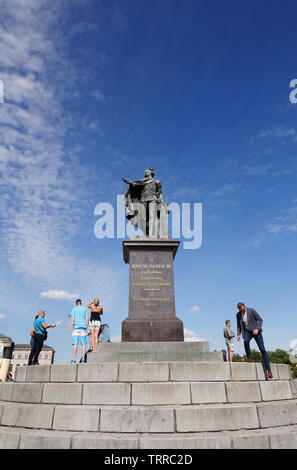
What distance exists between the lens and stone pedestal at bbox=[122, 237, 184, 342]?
27.8ft

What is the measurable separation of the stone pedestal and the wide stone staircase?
269 cm

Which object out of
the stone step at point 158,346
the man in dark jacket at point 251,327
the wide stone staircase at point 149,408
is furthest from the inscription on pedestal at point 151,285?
the wide stone staircase at point 149,408

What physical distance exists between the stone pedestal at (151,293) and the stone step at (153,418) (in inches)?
138

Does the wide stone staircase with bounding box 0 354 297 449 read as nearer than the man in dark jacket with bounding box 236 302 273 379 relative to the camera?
Yes

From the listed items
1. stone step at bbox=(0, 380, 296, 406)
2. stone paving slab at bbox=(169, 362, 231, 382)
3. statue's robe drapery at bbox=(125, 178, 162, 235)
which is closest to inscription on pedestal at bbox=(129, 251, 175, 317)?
statue's robe drapery at bbox=(125, 178, 162, 235)

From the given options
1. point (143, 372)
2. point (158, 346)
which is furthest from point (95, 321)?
point (143, 372)

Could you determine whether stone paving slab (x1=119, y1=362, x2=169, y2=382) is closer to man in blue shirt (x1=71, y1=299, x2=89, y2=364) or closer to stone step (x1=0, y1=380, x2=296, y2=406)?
stone step (x1=0, y1=380, x2=296, y2=406)

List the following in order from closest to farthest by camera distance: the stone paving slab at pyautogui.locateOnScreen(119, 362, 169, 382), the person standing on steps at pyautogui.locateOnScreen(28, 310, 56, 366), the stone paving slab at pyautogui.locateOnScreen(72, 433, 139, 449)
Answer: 1. the stone paving slab at pyautogui.locateOnScreen(72, 433, 139, 449)
2. the stone paving slab at pyautogui.locateOnScreen(119, 362, 169, 382)
3. the person standing on steps at pyautogui.locateOnScreen(28, 310, 56, 366)

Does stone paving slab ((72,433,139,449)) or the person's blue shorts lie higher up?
the person's blue shorts

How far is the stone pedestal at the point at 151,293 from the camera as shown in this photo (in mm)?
8461

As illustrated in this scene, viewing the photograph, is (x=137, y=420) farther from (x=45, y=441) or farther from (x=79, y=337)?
(x=79, y=337)

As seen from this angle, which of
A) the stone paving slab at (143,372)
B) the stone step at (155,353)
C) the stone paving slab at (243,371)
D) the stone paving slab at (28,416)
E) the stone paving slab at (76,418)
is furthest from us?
the stone step at (155,353)

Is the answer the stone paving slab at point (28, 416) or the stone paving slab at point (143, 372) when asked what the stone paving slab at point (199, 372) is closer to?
the stone paving slab at point (143, 372)

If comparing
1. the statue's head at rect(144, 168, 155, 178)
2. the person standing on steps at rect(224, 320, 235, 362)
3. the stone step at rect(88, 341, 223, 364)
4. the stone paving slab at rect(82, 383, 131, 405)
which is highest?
the statue's head at rect(144, 168, 155, 178)
